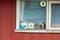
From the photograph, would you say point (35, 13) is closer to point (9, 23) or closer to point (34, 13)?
point (34, 13)

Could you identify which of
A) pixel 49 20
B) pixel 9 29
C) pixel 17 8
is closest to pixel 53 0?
pixel 49 20

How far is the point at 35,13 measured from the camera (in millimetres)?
4980

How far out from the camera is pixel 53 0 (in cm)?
490

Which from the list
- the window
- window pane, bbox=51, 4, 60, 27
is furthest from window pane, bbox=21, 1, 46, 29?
window pane, bbox=51, 4, 60, 27

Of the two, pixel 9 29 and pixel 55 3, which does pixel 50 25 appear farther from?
pixel 9 29

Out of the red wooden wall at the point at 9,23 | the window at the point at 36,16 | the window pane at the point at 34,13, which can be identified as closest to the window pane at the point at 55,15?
the window at the point at 36,16

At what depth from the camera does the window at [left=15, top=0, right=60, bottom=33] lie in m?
4.91

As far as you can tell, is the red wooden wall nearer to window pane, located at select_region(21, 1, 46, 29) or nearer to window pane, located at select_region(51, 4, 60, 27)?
window pane, located at select_region(21, 1, 46, 29)

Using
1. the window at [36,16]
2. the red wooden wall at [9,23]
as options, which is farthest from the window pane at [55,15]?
the red wooden wall at [9,23]

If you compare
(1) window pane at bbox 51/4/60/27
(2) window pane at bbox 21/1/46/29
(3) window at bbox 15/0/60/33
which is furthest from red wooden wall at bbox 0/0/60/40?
(1) window pane at bbox 51/4/60/27

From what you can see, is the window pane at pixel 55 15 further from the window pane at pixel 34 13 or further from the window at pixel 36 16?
the window pane at pixel 34 13

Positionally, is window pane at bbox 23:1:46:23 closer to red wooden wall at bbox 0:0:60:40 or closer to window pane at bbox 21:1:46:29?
window pane at bbox 21:1:46:29

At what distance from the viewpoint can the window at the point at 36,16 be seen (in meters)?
4.91

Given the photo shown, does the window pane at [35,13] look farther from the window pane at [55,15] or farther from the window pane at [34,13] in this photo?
the window pane at [55,15]
